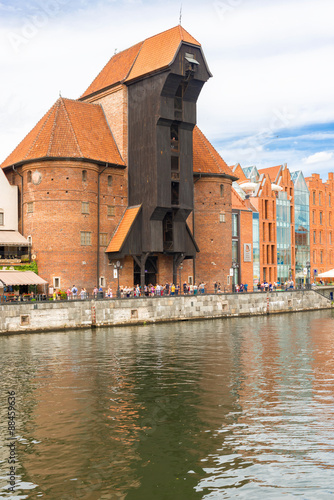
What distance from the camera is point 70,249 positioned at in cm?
5362

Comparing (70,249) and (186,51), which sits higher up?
(186,51)

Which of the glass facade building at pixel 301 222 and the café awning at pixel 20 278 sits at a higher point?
the glass facade building at pixel 301 222

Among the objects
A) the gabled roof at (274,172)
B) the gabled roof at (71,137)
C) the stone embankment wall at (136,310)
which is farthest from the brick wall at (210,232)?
the gabled roof at (274,172)

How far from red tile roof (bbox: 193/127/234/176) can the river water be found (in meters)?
35.0

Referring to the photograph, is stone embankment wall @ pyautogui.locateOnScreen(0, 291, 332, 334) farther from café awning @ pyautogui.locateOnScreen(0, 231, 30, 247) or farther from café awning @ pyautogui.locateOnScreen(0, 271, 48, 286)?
café awning @ pyautogui.locateOnScreen(0, 231, 30, 247)

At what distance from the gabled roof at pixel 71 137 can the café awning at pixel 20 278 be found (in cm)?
1075

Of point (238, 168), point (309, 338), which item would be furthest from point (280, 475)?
point (238, 168)

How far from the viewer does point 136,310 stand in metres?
49.5

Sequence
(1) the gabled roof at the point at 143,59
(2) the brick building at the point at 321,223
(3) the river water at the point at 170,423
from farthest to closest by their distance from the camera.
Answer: (2) the brick building at the point at 321,223
(1) the gabled roof at the point at 143,59
(3) the river water at the point at 170,423

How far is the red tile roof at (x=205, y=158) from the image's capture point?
212ft

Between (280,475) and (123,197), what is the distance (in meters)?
47.3

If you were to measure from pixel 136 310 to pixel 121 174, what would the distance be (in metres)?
15.3

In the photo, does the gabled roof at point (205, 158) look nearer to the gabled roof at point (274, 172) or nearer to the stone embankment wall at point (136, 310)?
the stone embankment wall at point (136, 310)

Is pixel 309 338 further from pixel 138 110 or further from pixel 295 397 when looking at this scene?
pixel 138 110
